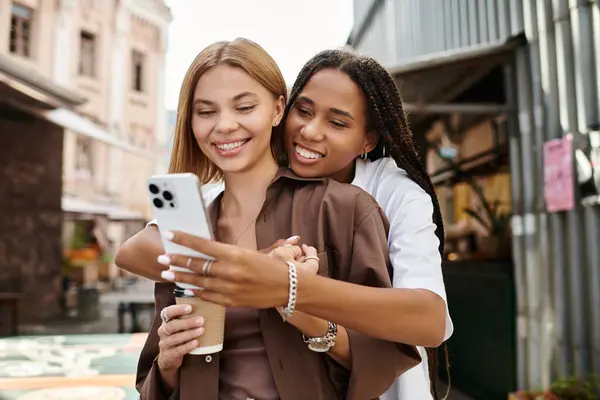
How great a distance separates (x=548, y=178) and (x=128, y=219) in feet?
24.4

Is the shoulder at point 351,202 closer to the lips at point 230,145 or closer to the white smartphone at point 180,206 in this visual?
→ the lips at point 230,145

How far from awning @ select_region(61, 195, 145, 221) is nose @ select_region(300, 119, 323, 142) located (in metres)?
8.02

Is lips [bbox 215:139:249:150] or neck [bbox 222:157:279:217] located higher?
lips [bbox 215:139:249:150]

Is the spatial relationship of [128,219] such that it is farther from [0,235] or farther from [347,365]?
[347,365]

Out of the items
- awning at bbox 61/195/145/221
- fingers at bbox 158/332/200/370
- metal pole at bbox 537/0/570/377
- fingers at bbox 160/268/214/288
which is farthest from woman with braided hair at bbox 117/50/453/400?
awning at bbox 61/195/145/221

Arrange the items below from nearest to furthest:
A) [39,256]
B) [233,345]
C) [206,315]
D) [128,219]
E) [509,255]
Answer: [206,315] < [233,345] < [509,255] < [39,256] < [128,219]

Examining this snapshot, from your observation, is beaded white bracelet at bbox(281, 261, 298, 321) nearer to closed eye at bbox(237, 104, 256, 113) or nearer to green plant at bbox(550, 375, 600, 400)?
closed eye at bbox(237, 104, 256, 113)

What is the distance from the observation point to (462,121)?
913cm

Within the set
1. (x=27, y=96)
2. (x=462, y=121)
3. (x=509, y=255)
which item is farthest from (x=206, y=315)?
(x=462, y=121)

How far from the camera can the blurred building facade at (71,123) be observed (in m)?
7.61

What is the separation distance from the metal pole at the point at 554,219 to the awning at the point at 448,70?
0.34 metres

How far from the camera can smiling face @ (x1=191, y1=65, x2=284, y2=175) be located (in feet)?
3.70

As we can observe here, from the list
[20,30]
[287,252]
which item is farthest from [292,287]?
[20,30]

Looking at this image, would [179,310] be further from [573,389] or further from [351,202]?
[573,389]
